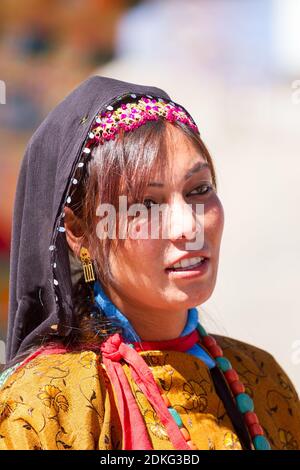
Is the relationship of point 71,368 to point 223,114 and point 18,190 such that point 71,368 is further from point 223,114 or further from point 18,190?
point 223,114

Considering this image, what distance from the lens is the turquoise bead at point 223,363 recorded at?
1.91 meters

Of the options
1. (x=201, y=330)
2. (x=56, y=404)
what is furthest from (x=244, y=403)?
(x=56, y=404)

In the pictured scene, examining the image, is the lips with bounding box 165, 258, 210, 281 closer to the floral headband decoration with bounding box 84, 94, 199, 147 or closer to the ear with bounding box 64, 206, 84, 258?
the ear with bounding box 64, 206, 84, 258

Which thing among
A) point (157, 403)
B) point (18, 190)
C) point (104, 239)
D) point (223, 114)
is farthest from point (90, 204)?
point (223, 114)

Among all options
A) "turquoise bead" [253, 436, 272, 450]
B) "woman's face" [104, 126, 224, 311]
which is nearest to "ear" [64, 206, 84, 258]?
"woman's face" [104, 126, 224, 311]

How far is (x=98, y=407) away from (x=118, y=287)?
1.00 ft

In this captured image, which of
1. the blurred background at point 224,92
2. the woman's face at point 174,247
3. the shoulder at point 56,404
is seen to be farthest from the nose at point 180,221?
the blurred background at point 224,92

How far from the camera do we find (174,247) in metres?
1.67

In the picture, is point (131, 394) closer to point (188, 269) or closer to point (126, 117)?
point (188, 269)

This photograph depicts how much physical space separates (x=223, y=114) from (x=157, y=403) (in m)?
5.04

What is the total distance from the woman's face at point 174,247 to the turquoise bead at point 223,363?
0.29 metres

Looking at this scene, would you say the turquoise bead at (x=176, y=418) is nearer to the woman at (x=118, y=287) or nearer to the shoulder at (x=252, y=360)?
the woman at (x=118, y=287)

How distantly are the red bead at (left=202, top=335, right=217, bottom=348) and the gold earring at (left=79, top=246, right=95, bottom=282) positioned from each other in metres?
0.39
